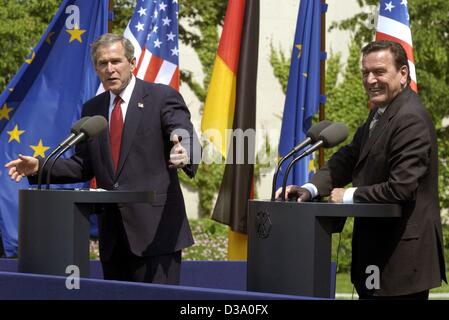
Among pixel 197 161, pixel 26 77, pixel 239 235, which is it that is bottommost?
pixel 239 235

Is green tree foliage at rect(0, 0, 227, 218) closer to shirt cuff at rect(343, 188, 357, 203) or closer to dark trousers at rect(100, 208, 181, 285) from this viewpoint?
dark trousers at rect(100, 208, 181, 285)

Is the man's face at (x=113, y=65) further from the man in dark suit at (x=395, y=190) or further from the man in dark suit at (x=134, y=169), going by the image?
the man in dark suit at (x=395, y=190)

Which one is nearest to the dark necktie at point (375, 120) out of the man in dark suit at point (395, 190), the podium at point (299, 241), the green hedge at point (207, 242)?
the man in dark suit at point (395, 190)

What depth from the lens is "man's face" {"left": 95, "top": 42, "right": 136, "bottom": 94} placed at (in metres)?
5.60

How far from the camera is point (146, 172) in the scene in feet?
18.4

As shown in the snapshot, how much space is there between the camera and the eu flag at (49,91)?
9000 millimetres

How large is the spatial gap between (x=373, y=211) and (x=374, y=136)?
0.49 meters

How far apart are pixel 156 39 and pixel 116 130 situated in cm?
397

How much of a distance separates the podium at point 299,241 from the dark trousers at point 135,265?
3.48 feet

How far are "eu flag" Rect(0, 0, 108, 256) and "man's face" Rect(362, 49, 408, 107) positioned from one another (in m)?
4.63

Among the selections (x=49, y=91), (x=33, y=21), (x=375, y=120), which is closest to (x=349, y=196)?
(x=375, y=120)
